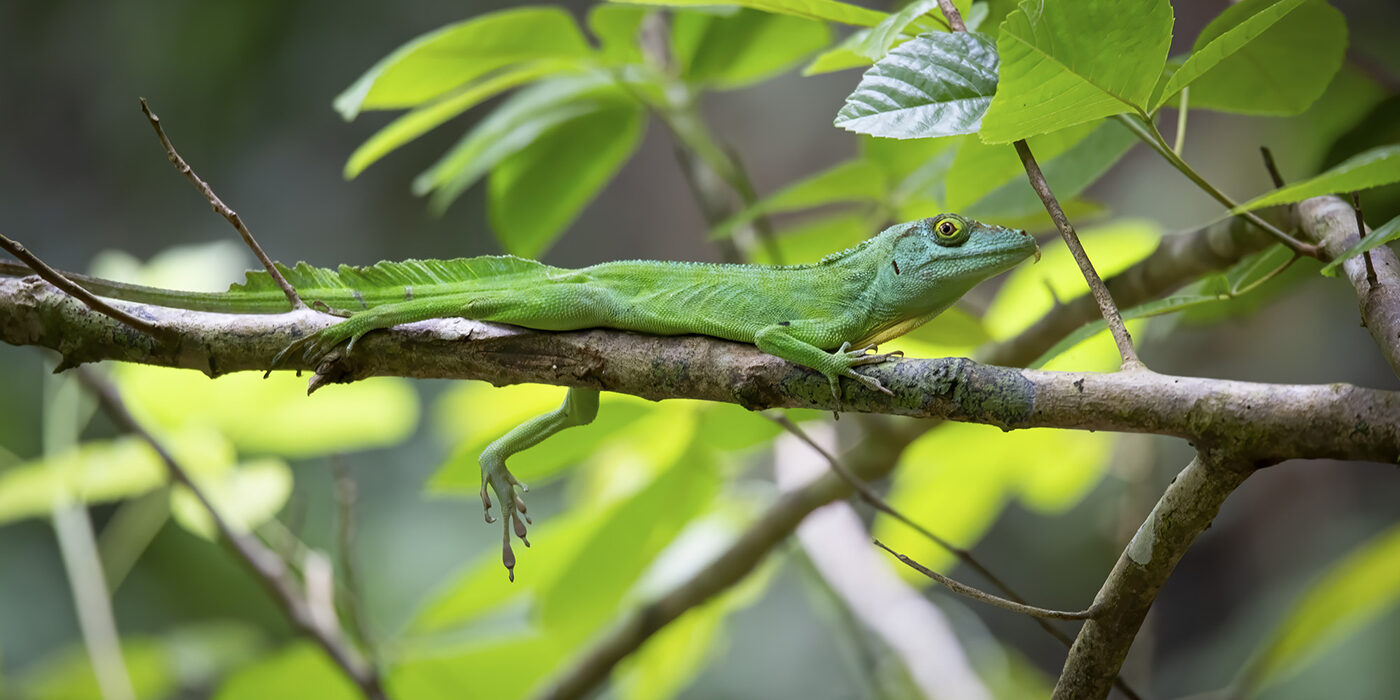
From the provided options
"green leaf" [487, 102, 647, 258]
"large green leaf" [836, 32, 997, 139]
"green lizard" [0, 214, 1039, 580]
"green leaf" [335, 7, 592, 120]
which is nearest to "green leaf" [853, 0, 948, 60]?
"large green leaf" [836, 32, 997, 139]

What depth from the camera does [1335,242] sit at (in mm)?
1897

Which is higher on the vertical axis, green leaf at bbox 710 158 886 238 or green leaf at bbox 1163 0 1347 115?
green leaf at bbox 710 158 886 238

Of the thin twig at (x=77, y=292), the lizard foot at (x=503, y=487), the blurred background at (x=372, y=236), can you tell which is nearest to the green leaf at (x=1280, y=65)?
the lizard foot at (x=503, y=487)

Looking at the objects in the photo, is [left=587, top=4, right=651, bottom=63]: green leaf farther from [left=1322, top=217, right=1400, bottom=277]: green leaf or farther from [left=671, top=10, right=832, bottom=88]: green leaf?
[left=1322, top=217, right=1400, bottom=277]: green leaf

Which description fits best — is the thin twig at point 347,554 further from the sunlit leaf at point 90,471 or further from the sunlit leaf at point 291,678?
the sunlit leaf at point 90,471

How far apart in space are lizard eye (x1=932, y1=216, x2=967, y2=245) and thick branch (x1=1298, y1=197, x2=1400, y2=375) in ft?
2.41

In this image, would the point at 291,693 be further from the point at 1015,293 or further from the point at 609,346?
the point at 1015,293

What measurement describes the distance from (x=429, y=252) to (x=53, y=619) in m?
3.98

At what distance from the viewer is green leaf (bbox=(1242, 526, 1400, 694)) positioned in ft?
7.45

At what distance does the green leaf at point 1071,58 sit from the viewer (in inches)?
52.4

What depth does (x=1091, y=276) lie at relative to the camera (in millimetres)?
1558

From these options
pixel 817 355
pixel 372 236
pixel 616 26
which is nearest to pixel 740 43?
pixel 616 26

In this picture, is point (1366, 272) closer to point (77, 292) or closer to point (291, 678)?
point (77, 292)

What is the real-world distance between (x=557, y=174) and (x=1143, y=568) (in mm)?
1954
